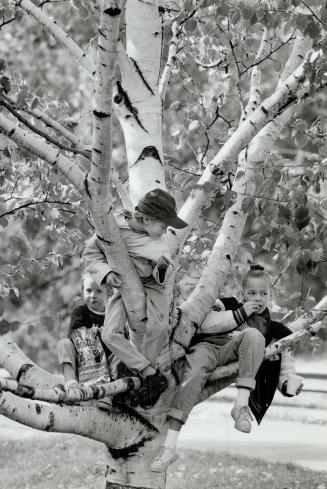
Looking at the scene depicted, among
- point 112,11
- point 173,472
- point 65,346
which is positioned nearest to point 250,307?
point 65,346

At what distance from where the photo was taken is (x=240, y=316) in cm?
525

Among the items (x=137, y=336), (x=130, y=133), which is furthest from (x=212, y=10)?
(x=137, y=336)

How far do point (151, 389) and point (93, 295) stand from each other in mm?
1111

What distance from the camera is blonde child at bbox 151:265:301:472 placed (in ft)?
16.4

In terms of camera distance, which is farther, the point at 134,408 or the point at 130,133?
the point at 130,133

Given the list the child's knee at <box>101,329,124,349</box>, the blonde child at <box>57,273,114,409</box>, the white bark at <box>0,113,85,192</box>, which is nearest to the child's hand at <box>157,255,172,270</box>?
the child's knee at <box>101,329,124,349</box>

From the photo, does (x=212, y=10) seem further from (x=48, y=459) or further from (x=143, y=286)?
(x=48, y=459)

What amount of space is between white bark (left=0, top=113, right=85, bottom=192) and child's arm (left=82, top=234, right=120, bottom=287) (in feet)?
1.23

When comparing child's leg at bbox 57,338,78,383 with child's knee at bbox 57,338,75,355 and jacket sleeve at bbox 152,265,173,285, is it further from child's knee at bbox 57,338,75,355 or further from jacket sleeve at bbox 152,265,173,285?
jacket sleeve at bbox 152,265,173,285

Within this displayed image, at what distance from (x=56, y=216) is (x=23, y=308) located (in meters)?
12.0

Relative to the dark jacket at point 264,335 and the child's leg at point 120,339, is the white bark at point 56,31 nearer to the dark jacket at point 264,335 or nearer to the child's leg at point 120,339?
the child's leg at point 120,339

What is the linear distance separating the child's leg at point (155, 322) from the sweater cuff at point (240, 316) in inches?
21.4

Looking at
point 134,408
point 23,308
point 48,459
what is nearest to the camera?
point 134,408

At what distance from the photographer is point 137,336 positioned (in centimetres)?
487
